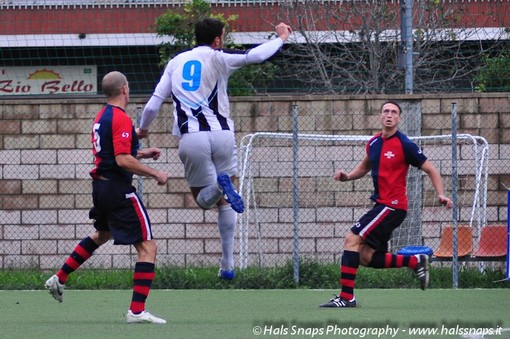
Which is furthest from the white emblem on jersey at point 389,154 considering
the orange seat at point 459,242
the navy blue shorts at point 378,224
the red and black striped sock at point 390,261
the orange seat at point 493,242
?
the orange seat at point 459,242

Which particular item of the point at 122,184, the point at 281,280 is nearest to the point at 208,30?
the point at 122,184

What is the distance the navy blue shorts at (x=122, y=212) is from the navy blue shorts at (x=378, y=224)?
2070 millimetres

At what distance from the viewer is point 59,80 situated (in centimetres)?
1906

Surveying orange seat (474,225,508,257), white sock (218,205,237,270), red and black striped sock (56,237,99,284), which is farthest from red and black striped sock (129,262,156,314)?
orange seat (474,225,508,257)

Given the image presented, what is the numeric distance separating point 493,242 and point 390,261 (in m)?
3.65

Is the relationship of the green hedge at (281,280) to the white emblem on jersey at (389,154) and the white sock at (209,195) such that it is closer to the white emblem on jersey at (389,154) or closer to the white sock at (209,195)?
the white emblem on jersey at (389,154)

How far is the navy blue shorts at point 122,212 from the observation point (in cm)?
780

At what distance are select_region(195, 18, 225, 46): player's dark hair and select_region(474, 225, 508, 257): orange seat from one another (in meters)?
5.28

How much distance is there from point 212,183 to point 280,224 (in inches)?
230

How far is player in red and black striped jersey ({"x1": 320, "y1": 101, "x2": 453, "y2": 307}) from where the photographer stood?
29.7 ft

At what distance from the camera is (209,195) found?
8.49 meters

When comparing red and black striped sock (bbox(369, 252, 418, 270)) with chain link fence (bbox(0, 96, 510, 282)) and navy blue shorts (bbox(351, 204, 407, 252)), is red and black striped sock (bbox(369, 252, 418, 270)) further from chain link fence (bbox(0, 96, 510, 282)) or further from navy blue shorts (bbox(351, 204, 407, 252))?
chain link fence (bbox(0, 96, 510, 282))

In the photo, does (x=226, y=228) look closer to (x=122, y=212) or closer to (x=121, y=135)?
(x=122, y=212)

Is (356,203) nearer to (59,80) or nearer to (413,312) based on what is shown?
(413,312)
